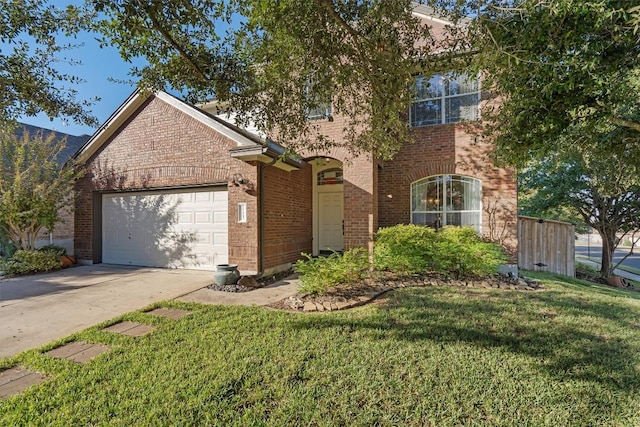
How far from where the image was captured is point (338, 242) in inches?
450

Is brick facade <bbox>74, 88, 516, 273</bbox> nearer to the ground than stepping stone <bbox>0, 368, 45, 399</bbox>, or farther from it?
farther from it

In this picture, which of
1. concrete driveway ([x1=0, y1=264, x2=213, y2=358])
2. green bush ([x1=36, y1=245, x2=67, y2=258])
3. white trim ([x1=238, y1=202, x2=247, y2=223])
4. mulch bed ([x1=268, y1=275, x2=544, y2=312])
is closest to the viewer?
concrete driveway ([x1=0, y1=264, x2=213, y2=358])

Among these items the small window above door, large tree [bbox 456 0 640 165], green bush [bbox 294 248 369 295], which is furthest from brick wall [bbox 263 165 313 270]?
large tree [bbox 456 0 640 165]

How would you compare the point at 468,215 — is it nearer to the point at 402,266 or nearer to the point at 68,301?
the point at 402,266

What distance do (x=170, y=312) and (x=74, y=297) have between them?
2.73 metres

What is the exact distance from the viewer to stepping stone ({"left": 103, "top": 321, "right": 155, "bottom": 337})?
4.45 meters

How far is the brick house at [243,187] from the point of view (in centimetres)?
835

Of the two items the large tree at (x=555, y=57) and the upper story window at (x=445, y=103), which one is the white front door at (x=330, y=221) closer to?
the upper story window at (x=445, y=103)

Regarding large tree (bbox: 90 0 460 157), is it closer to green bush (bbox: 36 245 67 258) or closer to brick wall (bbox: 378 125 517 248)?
brick wall (bbox: 378 125 517 248)

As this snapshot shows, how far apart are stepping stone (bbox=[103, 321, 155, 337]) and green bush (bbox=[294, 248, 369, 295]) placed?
272 centimetres

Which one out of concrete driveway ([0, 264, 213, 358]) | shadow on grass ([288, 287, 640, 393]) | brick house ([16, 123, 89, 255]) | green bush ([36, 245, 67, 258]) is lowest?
concrete driveway ([0, 264, 213, 358])

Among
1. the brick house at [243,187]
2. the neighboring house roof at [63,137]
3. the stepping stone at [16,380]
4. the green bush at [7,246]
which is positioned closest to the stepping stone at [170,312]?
the stepping stone at [16,380]

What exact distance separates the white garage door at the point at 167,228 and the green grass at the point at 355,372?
4.13 metres

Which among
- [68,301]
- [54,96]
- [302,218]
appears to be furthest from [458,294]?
[54,96]
